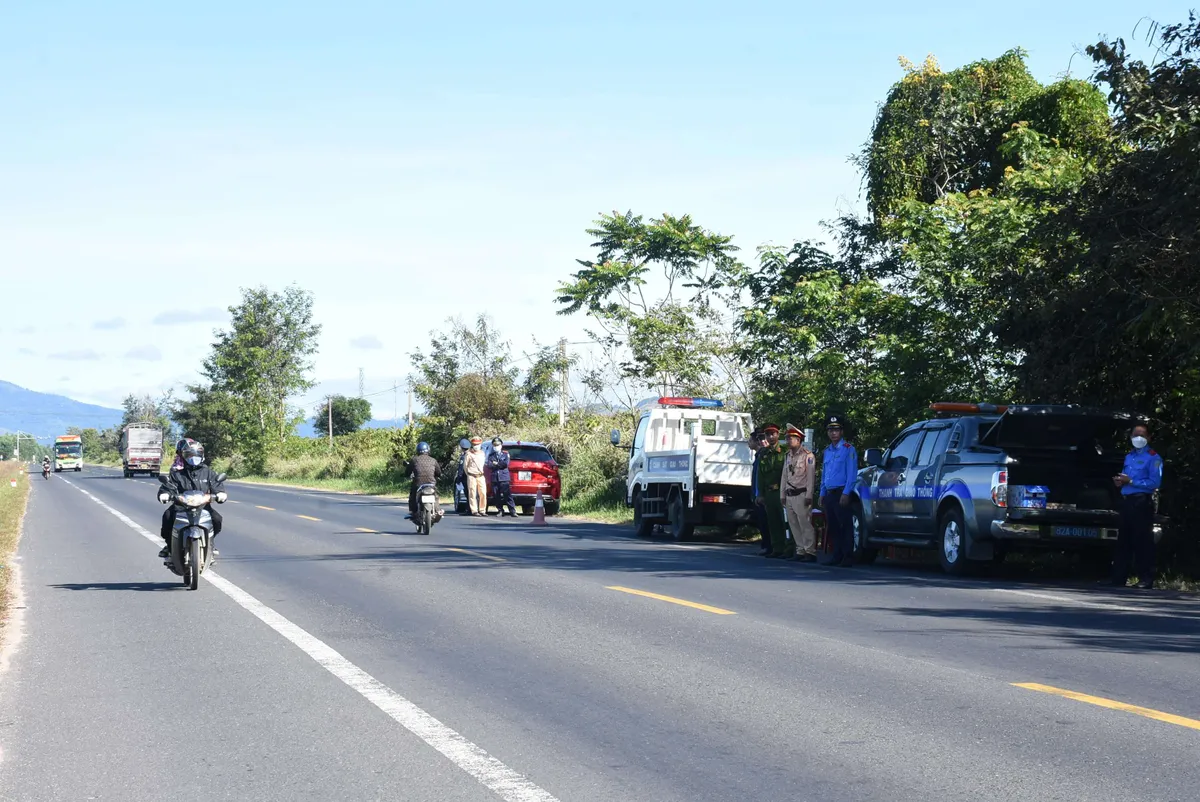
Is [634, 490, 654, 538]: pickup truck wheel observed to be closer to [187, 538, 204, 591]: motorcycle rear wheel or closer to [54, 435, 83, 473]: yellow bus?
[187, 538, 204, 591]: motorcycle rear wheel

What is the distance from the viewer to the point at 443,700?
7941 mm

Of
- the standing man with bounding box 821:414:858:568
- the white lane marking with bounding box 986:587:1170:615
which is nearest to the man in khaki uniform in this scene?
the standing man with bounding box 821:414:858:568

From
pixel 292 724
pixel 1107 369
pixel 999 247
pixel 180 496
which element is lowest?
pixel 292 724

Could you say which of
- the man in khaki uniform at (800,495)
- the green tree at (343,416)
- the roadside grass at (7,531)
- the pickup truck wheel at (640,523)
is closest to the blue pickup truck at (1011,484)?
the man in khaki uniform at (800,495)

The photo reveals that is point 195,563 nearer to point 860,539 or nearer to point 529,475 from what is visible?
point 860,539

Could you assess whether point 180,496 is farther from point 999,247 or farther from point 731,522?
point 999,247

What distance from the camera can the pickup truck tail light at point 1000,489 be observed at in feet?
49.7

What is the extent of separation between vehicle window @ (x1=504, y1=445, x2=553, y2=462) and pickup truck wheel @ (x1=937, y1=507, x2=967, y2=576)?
54.5ft

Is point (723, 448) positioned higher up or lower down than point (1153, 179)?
lower down

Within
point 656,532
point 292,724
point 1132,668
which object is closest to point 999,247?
point 656,532

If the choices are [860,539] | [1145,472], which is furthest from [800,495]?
[1145,472]

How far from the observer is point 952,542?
1603 cm

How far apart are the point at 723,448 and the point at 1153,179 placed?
8.47 m

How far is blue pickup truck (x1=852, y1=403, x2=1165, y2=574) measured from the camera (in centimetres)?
1520
